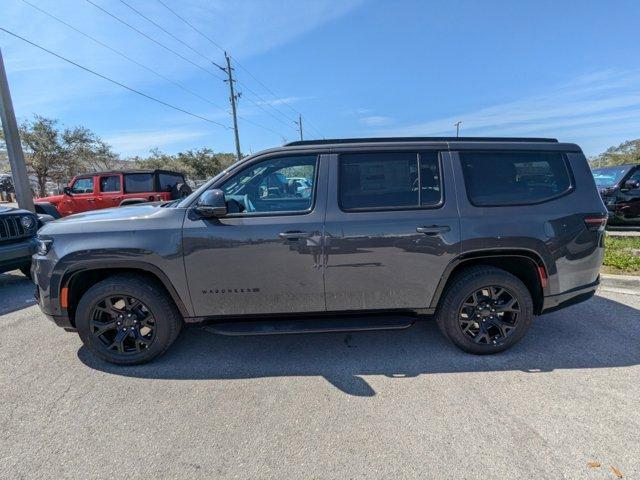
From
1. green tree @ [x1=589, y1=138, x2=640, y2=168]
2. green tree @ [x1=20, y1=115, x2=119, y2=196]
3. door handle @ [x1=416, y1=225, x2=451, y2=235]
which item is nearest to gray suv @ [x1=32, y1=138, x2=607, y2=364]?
door handle @ [x1=416, y1=225, x2=451, y2=235]

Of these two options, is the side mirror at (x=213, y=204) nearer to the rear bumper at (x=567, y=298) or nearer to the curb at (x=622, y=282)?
the rear bumper at (x=567, y=298)

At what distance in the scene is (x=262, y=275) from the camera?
118 inches

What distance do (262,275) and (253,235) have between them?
1.14 ft

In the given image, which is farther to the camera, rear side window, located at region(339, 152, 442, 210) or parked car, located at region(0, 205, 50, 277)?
parked car, located at region(0, 205, 50, 277)

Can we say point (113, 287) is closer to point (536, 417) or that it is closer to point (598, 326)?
point (536, 417)

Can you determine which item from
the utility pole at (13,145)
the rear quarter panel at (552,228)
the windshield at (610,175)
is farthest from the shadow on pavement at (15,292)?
the windshield at (610,175)

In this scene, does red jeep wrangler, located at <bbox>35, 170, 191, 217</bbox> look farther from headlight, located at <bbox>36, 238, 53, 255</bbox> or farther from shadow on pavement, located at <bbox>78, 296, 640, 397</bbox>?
shadow on pavement, located at <bbox>78, 296, 640, 397</bbox>

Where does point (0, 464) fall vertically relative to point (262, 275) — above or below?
below

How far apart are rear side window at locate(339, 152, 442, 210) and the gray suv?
0.01 metres

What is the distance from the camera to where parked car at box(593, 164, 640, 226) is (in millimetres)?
8148

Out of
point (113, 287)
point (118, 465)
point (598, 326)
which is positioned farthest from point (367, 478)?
point (598, 326)

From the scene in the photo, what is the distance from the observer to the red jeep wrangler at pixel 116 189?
10.2 metres

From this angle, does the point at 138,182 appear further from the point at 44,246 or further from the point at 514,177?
the point at 514,177

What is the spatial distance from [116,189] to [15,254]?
5765 millimetres
